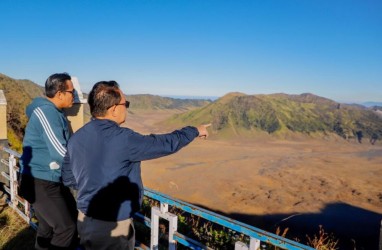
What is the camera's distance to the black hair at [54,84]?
283 centimetres

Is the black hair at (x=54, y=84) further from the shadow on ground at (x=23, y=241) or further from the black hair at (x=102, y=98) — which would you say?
the shadow on ground at (x=23, y=241)

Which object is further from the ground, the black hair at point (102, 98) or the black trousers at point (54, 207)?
the black hair at point (102, 98)

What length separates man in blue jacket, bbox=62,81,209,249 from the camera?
204cm

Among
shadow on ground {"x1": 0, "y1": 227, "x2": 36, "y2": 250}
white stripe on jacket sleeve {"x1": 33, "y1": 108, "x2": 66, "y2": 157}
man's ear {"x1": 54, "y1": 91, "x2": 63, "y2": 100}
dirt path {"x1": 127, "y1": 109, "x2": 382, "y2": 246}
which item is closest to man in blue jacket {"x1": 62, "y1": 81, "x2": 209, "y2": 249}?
white stripe on jacket sleeve {"x1": 33, "y1": 108, "x2": 66, "y2": 157}

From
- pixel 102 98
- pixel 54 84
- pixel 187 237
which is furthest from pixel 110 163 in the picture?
pixel 54 84

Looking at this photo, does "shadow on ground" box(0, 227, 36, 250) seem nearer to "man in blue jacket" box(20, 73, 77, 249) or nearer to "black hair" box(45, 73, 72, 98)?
"man in blue jacket" box(20, 73, 77, 249)

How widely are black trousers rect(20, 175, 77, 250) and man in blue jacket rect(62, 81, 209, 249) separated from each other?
23.1 inches

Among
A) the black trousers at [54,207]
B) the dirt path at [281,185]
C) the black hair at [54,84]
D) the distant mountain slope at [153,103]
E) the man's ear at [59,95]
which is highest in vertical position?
the black hair at [54,84]

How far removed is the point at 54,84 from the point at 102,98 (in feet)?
2.99

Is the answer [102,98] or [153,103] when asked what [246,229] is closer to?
[102,98]

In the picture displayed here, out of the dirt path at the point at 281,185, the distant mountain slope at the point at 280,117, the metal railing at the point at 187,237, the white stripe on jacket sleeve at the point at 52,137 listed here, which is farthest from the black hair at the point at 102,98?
the distant mountain slope at the point at 280,117

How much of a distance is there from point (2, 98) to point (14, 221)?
1.99 metres

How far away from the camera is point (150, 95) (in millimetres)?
78750

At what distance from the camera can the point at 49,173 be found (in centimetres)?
280
